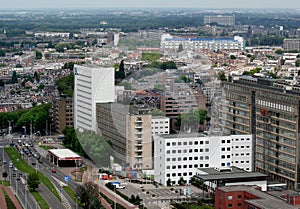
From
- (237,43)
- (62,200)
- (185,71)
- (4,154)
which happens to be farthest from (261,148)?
(237,43)

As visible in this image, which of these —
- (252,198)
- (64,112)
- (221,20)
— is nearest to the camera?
(252,198)

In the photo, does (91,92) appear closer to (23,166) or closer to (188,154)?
(23,166)

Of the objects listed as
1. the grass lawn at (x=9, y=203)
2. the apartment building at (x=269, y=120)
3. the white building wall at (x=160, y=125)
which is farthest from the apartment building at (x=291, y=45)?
the grass lawn at (x=9, y=203)

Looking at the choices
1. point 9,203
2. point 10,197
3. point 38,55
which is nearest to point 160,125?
point 10,197

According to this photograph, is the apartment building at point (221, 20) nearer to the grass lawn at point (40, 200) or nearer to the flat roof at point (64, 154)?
the flat roof at point (64, 154)

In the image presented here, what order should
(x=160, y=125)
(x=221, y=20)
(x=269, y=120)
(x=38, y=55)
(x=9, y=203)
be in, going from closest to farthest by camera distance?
(x=9, y=203) < (x=269, y=120) < (x=160, y=125) < (x=38, y=55) < (x=221, y=20)

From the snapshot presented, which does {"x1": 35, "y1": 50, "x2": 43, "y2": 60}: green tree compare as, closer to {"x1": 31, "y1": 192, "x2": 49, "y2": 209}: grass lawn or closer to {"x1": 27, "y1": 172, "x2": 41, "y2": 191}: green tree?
{"x1": 27, "y1": 172, "x2": 41, "y2": 191}: green tree

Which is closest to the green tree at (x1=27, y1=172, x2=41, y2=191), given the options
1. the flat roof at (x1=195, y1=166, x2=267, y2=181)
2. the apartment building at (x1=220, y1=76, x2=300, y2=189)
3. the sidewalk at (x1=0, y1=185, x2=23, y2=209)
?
the sidewalk at (x1=0, y1=185, x2=23, y2=209)
